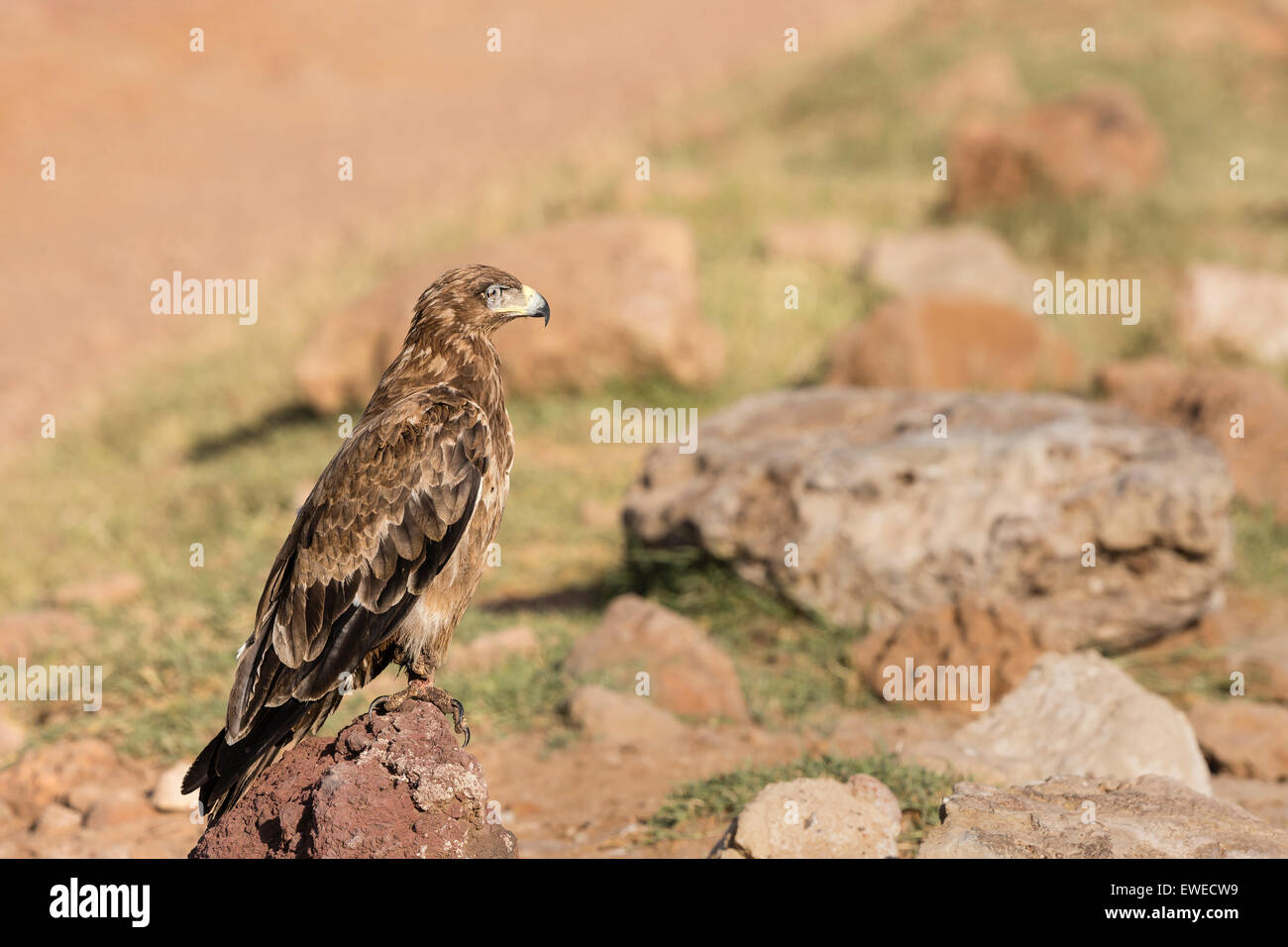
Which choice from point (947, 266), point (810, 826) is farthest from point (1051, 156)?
point (810, 826)

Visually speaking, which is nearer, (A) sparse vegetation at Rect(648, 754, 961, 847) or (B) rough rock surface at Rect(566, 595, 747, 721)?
(A) sparse vegetation at Rect(648, 754, 961, 847)

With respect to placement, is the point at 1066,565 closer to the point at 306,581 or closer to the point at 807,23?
the point at 306,581

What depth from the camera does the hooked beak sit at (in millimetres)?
4438

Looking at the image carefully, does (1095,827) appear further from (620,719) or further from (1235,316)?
(1235,316)

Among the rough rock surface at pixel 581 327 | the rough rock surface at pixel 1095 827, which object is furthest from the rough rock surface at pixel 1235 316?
the rough rock surface at pixel 1095 827

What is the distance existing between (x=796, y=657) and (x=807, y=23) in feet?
85.6

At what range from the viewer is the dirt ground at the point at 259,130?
1496 cm

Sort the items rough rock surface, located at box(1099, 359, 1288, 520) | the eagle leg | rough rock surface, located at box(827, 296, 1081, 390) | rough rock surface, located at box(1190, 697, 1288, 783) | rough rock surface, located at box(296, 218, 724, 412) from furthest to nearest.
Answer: rough rock surface, located at box(296, 218, 724, 412), rough rock surface, located at box(827, 296, 1081, 390), rough rock surface, located at box(1099, 359, 1288, 520), rough rock surface, located at box(1190, 697, 1288, 783), the eagle leg

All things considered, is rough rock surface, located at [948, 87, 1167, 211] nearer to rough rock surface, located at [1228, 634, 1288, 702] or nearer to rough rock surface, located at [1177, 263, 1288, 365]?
rough rock surface, located at [1177, 263, 1288, 365]

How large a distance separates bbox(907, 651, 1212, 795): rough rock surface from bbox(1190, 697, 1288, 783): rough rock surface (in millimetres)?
259

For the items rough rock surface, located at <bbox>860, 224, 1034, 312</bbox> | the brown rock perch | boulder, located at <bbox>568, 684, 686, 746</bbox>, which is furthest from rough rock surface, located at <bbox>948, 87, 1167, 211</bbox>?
the brown rock perch

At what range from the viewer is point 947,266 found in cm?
1256

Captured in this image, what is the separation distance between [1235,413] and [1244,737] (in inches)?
144

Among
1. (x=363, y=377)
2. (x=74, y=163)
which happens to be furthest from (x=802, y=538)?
(x=74, y=163)
